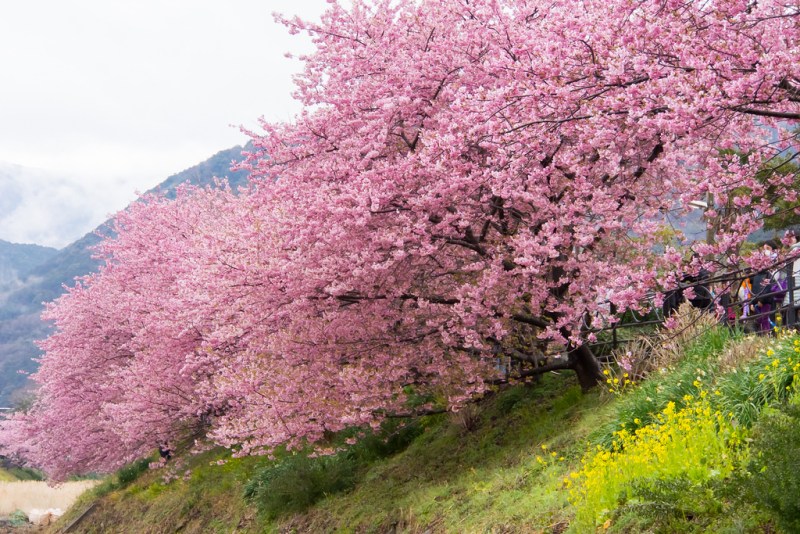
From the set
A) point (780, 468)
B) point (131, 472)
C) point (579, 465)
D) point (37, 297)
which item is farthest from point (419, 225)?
point (37, 297)

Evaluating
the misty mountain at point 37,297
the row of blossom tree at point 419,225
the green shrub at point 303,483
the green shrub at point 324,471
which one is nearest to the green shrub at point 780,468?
the row of blossom tree at point 419,225

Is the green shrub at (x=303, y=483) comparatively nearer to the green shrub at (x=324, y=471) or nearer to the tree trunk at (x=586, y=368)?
the green shrub at (x=324, y=471)

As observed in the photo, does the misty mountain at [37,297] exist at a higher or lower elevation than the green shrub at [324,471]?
higher

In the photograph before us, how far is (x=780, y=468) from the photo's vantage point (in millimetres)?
4988

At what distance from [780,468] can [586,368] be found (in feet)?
22.2

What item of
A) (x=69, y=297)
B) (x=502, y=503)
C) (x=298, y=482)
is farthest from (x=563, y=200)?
(x=69, y=297)

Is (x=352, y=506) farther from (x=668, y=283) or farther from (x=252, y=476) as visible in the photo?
(x=668, y=283)

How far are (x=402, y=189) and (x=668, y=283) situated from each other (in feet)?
15.5

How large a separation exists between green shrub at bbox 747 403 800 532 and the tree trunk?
6.21 meters

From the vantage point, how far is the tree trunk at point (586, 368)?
11641mm

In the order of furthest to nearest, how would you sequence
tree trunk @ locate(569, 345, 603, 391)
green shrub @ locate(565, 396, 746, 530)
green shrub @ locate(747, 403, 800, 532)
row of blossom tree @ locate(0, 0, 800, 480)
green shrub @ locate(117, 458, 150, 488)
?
green shrub @ locate(117, 458, 150, 488) < tree trunk @ locate(569, 345, 603, 391) < row of blossom tree @ locate(0, 0, 800, 480) < green shrub @ locate(565, 396, 746, 530) < green shrub @ locate(747, 403, 800, 532)

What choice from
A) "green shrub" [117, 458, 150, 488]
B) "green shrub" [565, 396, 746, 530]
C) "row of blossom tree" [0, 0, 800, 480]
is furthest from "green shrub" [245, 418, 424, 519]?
"green shrub" [117, 458, 150, 488]

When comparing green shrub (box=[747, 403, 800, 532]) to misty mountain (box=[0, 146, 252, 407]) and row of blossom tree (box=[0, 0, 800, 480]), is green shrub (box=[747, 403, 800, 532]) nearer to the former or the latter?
row of blossom tree (box=[0, 0, 800, 480])

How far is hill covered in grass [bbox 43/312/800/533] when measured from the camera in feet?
18.8
